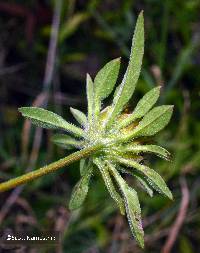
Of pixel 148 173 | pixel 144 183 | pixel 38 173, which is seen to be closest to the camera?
pixel 38 173

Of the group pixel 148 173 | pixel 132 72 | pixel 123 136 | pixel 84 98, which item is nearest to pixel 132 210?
pixel 148 173

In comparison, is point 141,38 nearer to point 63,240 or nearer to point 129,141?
point 129,141

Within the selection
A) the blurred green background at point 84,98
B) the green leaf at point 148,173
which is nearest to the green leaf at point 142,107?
the green leaf at point 148,173

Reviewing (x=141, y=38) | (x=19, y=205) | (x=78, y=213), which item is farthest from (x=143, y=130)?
(x=19, y=205)

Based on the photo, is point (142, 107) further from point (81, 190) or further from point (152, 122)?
point (81, 190)

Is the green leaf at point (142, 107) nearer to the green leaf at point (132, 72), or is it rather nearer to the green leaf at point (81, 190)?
the green leaf at point (132, 72)

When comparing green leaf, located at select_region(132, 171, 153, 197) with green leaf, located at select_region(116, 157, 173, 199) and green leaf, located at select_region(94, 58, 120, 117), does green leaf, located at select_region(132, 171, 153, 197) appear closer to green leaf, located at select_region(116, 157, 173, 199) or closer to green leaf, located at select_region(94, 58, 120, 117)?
green leaf, located at select_region(116, 157, 173, 199)
